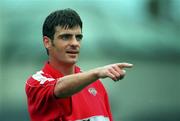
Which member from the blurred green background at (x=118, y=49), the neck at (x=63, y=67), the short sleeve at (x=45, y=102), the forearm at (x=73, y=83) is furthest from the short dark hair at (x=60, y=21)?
the blurred green background at (x=118, y=49)

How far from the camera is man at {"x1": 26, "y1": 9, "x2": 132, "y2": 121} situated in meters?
3.31

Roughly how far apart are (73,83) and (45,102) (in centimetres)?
29

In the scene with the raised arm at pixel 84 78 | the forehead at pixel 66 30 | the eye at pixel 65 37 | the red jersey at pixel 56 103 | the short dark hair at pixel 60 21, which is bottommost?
the red jersey at pixel 56 103

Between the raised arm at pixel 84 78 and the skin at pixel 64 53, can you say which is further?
the skin at pixel 64 53

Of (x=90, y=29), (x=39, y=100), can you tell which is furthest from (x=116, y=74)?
(x=90, y=29)

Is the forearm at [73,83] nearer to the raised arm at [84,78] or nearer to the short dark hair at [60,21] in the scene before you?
the raised arm at [84,78]

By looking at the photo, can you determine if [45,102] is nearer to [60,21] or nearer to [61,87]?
[61,87]

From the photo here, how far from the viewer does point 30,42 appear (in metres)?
6.58

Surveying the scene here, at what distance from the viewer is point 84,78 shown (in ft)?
9.95

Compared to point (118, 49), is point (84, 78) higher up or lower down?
lower down

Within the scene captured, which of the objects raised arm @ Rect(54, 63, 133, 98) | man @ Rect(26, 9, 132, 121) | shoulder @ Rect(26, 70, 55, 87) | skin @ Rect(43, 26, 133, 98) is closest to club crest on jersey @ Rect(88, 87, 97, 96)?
man @ Rect(26, 9, 132, 121)

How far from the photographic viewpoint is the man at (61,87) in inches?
130

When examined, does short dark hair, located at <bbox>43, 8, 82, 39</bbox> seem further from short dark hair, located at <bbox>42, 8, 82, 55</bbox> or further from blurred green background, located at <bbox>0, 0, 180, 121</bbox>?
blurred green background, located at <bbox>0, 0, 180, 121</bbox>

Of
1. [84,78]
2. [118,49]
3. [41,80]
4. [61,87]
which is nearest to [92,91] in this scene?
[41,80]
